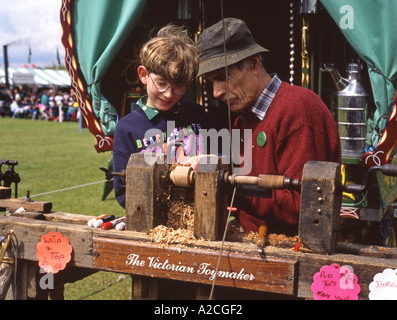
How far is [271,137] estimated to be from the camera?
1.89 meters

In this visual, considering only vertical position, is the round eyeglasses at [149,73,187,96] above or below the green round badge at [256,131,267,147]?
above

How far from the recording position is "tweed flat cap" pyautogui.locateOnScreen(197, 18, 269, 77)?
189 cm

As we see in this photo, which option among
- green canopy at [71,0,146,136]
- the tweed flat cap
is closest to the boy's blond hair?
the tweed flat cap

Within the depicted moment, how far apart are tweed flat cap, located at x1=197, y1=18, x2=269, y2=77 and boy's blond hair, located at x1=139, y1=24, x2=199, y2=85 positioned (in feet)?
0.35

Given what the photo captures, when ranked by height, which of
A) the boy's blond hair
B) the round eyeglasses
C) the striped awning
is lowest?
the round eyeglasses

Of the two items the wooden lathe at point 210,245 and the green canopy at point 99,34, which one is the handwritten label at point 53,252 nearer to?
the wooden lathe at point 210,245

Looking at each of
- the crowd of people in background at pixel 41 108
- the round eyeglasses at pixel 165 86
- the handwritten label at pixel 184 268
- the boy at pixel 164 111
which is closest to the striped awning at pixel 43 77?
the crowd of people in background at pixel 41 108

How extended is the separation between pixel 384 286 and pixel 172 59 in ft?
3.92

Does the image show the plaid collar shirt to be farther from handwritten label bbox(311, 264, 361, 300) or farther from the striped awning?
the striped awning

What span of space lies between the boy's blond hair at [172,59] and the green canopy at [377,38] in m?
1.61

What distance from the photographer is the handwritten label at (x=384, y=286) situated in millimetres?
1435

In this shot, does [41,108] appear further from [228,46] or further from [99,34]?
[228,46]

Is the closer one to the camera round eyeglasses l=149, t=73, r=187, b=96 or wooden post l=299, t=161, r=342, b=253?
wooden post l=299, t=161, r=342, b=253

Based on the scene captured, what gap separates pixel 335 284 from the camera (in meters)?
1.49
